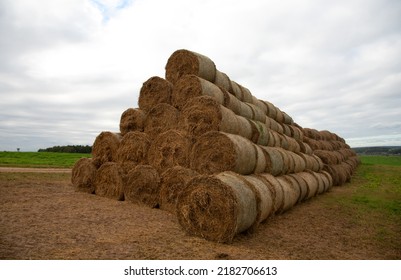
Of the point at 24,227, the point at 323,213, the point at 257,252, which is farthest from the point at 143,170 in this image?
the point at 323,213

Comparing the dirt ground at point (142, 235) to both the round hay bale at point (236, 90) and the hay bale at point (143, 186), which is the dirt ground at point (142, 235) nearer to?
the hay bale at point (143, 186)

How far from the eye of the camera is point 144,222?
24.4 feet

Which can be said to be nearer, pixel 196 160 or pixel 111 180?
pixel 196 160

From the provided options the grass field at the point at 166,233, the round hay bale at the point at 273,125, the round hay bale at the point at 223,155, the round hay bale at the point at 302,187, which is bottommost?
the grass field at the point at 166,233

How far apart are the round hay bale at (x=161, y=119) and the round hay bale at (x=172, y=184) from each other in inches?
62.5

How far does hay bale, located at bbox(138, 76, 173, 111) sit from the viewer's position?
1027cm

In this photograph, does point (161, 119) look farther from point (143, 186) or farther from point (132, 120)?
point (143, 186)

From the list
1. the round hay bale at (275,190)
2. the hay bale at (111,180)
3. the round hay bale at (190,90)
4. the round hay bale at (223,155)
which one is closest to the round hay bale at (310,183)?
the round hay bale at (275,190)

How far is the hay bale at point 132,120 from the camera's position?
34.4ft

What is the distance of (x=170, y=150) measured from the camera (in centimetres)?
923

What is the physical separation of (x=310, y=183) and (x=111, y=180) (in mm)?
7462

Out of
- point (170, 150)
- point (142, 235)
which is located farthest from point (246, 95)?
point (142, 235)

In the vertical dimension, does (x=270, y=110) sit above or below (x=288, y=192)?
above
